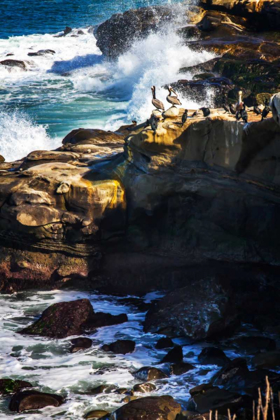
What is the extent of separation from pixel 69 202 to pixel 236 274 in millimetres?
4727

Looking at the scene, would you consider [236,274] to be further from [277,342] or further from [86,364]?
[86,364]

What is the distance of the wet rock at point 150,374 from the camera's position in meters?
12.1

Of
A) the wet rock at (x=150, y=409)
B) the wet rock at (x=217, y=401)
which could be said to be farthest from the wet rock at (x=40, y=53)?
the wet rock at (x=150, y=409)

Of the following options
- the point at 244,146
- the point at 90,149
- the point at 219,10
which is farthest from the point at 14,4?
the point at 244,146

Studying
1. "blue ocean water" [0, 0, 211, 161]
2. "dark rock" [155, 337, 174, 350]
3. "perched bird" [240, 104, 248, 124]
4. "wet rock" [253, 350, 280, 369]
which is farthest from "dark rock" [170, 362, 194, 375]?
"blue ocean water" [0, 0, 211, 161]

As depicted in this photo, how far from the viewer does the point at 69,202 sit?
52.3ft

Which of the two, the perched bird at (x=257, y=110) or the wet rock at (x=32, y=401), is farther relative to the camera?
the perched bird at (x=257, y=110)

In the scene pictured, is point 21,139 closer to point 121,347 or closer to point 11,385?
point 121,347

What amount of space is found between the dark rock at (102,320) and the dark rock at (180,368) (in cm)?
251

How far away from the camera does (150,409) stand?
1057 centimetres

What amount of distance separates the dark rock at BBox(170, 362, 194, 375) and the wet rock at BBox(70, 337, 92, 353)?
6.92 feet

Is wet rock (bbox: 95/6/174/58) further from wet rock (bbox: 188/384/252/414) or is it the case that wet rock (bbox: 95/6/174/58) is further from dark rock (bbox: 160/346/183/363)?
wet rock (bbox: 188/384/252/414)

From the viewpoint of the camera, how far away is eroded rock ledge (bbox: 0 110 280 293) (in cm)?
1494

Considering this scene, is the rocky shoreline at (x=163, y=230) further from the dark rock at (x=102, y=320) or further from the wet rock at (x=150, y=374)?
the wet rock at (x=150, y=374)
